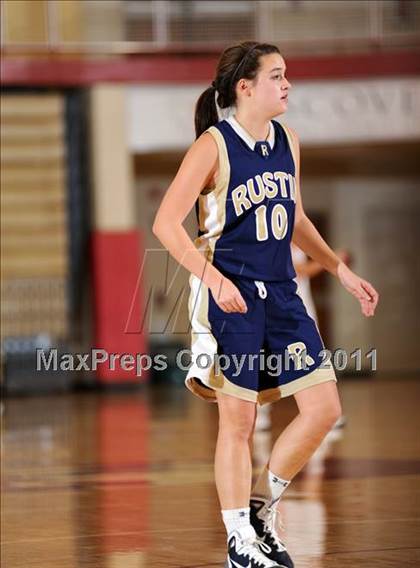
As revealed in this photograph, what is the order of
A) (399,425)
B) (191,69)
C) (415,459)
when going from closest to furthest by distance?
(415,459), (399,425), (191,69)

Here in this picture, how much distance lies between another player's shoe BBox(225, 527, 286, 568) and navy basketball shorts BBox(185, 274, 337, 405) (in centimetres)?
41

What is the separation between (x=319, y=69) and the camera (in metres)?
16.3

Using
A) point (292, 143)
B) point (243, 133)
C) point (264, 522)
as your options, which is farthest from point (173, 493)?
point (243, 133)

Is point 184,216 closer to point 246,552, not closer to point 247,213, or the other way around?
point 247,213

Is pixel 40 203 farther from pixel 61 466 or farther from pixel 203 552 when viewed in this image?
pixel 203 552

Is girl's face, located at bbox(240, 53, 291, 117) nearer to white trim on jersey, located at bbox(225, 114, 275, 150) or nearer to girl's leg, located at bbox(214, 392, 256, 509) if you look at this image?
white trim on jersey, located at bbox(225, 114, 275, 150)

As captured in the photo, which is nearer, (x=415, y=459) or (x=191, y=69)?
(x=415, y=459)

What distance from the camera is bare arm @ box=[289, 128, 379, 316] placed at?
15.0ft

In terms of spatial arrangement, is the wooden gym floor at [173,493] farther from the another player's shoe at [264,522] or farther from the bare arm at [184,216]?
the bare arm at [184,216]

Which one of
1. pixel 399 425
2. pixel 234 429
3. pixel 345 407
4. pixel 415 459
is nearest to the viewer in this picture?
pixel 234 429

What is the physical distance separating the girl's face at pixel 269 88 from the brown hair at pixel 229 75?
21 millimetres

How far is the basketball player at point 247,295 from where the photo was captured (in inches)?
169

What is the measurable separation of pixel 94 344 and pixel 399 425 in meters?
7.07

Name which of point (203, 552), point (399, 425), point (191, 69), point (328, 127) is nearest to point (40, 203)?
point (191, 69)
